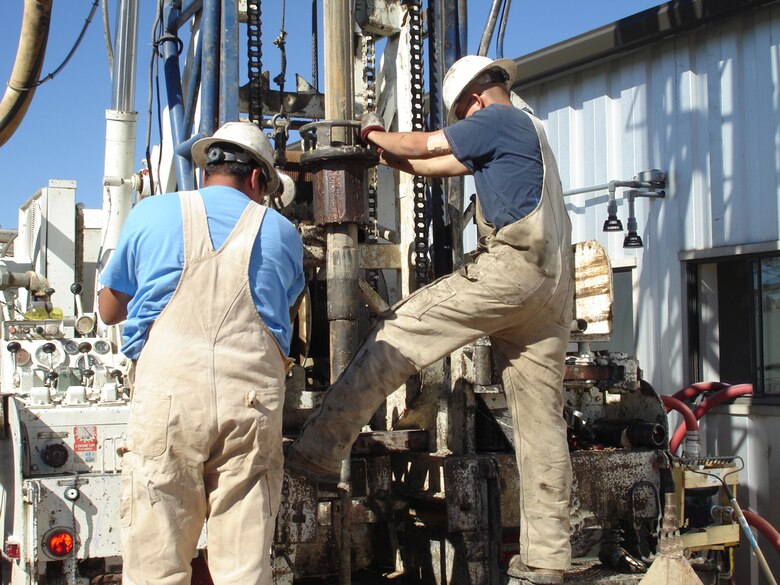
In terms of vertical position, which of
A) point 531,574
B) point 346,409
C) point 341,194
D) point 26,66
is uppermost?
point 26,66

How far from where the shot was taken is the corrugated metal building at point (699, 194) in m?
7.80

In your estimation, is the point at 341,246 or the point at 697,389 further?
the point at 697,389

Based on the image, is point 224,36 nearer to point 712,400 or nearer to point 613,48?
point 712,400

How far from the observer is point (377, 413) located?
4.64 meters

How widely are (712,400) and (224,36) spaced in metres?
4.80

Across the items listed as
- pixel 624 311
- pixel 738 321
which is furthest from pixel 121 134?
pixel 738 321

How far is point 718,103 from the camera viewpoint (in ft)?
27.0

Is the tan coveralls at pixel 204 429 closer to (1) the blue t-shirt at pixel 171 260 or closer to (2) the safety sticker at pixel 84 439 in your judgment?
(1) the blue t-shirt at pixel 171 260

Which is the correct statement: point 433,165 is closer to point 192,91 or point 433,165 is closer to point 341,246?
point 341,246

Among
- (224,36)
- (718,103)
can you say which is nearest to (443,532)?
(224,36)

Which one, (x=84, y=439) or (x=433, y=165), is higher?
(x=433, y=165)

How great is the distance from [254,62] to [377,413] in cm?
174

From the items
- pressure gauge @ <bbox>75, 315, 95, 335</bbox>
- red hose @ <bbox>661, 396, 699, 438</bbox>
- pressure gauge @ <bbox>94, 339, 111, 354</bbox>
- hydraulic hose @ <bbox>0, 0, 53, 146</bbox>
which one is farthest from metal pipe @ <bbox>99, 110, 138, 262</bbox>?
red hose @ <bbox>661, 396, 699, 438</bbox>

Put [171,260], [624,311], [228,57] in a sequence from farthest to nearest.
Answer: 1. [624,311]
2. [228,57]
3. [171,260]
